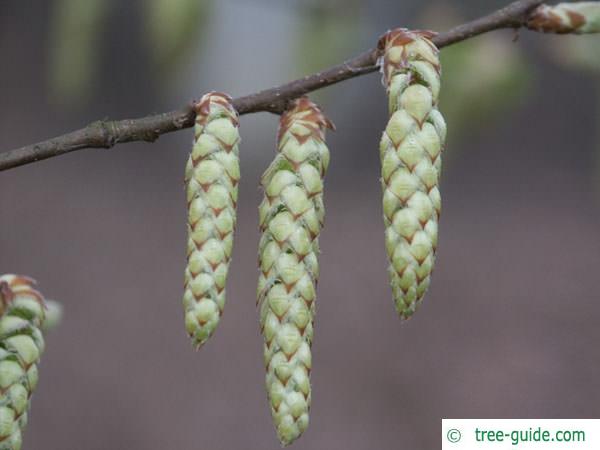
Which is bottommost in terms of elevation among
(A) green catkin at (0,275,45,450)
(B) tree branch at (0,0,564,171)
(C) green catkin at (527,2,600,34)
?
(A) green catkin at (0,275,45,450)

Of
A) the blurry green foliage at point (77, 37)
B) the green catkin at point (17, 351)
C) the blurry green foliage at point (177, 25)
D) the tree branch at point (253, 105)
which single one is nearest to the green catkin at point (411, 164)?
the tree branch at point (253, 105)

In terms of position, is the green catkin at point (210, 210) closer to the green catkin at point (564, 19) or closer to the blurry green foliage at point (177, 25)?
the green catkin at point (564, 19)

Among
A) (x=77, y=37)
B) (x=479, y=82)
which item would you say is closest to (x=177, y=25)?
(x=77, y=37)

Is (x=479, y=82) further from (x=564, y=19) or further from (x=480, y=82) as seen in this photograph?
(x=564, y=19)

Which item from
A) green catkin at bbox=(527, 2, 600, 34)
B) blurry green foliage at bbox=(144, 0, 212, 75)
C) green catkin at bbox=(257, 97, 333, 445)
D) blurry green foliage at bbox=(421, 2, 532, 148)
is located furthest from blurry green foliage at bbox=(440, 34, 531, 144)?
green catkin at bbox=(257, 97, 333, 445)

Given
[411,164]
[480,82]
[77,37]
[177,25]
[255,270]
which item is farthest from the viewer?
[255,270]

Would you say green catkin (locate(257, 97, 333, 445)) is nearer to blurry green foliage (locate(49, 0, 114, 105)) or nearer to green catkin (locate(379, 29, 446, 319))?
green catkin (locate(379, 29, 446, 319))

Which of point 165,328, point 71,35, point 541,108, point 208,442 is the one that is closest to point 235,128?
point 71,35
